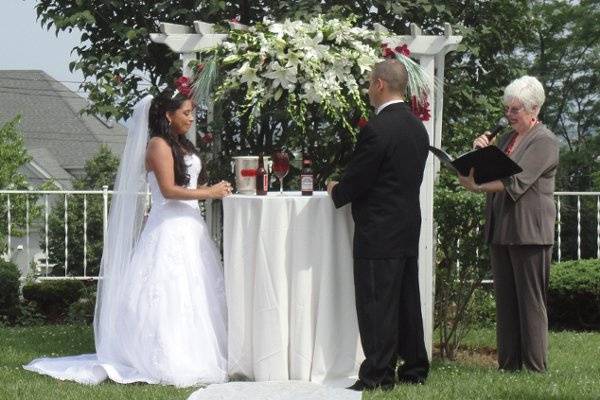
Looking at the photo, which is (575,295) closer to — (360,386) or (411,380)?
(411,380)

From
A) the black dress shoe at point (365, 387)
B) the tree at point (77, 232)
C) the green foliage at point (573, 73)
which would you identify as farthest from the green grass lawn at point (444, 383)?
the tree at point (77, 232)

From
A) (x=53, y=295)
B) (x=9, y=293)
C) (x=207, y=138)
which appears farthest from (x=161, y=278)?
(x=53, y=295)

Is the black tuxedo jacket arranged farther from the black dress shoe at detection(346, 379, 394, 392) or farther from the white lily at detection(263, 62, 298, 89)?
the white lily at detection(263, 62, 298, 89)

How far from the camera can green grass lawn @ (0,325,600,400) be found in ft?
17.3

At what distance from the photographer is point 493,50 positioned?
369 inches

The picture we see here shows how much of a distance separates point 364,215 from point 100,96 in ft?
12.0

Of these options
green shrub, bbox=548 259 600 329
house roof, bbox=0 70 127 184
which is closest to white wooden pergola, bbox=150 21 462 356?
green shrub, bbox=548 259 600 329

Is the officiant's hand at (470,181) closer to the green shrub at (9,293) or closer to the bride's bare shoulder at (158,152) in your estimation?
the bride's bare shoulder at (158,152)

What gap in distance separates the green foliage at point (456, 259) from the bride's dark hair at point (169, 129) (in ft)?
6.18

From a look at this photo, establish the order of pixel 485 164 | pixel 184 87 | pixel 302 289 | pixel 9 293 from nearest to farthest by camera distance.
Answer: pixel 485 164 → pixel 302 289 → pixel 184 87 → pixel 9 293

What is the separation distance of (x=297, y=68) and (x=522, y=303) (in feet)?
6.39

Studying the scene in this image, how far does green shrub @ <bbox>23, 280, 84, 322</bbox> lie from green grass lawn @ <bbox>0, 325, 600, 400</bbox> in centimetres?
298

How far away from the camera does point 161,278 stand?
6.24 metres

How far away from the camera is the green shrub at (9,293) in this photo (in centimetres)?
1020
